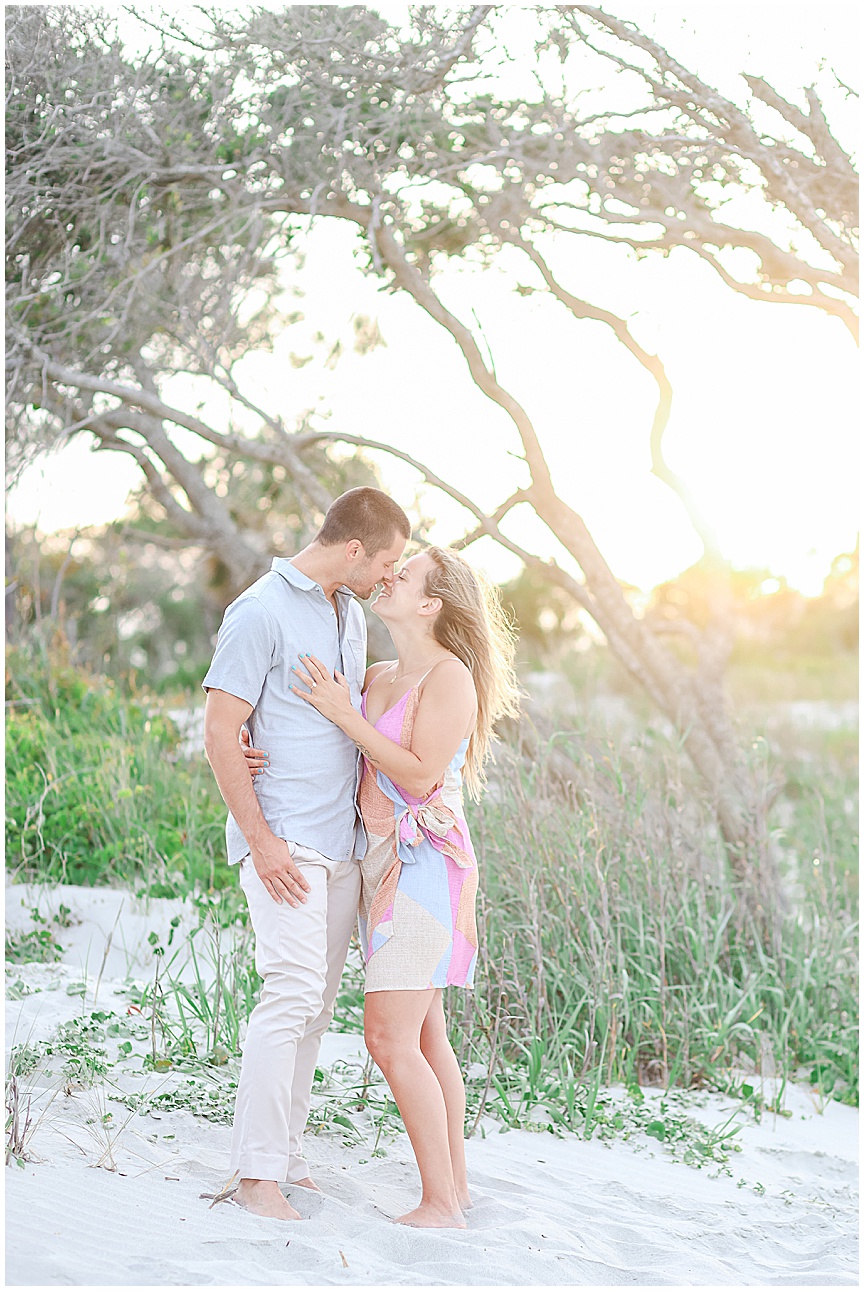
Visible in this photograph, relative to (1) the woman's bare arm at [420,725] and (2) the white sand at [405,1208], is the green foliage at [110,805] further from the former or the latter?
(1) the woman's bare arm at [420,725]

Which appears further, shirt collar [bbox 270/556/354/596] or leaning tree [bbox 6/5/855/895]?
leaning tree [bbox 6/5/855/895]

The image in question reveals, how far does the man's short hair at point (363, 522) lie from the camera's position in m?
3.06

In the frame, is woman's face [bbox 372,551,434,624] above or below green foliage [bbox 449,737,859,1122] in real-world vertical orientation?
above

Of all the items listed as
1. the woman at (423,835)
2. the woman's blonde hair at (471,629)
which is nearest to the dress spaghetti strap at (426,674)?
the woman at (423,835)

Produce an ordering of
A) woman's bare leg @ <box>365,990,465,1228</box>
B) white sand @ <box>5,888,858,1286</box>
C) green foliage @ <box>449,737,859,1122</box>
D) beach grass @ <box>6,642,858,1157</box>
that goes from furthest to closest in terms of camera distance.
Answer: green foliage @ <box>449,737,859,1122</box> → beach grass @ <box>6,642,858,1157</box> → woman's bare leg @ <box>365,990,465,1228</box> → white sand @ <box>5,888,858,1286</box>

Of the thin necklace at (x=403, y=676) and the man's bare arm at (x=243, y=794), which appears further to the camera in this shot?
the thin necklace at (x=403, y=676)

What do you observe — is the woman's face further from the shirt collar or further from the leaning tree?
the leaning tree

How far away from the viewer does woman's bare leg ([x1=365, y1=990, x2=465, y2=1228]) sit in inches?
109

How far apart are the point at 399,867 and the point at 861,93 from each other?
145 inches

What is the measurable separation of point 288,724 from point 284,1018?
0.73 m

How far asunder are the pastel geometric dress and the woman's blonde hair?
0.18 m

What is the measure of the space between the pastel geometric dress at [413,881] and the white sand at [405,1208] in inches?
23.8

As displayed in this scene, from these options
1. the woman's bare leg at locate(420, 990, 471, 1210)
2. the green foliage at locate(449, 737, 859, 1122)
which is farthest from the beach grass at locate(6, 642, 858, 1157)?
the woman's bare leg at locate(420, 990, 471, 1210)

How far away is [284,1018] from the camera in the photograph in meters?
2.75
